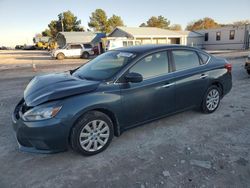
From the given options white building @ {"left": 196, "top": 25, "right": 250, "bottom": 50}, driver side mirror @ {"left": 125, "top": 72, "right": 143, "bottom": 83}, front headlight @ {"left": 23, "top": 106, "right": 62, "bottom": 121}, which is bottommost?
front headlight @ {"left": 23, "top": 106, "right": 62, "bottom": 121}

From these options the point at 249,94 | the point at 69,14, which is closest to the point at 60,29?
the point at 69,14

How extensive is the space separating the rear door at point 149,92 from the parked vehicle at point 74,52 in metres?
20.5

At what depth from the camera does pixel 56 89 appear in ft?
10.2

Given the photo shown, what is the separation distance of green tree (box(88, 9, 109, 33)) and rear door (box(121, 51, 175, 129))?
5648 centimetres

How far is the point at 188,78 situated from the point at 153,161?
1.89m

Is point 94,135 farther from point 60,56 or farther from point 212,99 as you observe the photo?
point 60,56

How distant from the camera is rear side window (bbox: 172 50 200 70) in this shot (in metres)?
4.02

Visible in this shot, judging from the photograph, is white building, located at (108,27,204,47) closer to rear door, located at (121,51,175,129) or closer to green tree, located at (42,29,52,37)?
rear door, located at (121,51,175,129)

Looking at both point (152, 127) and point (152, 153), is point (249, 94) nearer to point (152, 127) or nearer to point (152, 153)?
point (152, 127)

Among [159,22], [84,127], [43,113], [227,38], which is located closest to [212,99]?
[84,127]

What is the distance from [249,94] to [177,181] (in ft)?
15.9

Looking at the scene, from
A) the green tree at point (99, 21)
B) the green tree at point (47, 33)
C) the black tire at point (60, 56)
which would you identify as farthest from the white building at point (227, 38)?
the green tree at point (47, 33)

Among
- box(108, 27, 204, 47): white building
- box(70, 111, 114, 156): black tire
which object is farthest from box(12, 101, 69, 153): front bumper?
box(108, 27, 204, 47): white building

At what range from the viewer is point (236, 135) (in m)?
3.71
